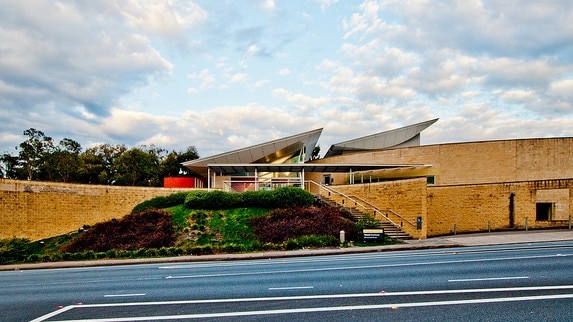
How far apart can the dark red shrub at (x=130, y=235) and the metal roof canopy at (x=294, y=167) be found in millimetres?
8539

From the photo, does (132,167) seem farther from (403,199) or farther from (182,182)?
(403,199)

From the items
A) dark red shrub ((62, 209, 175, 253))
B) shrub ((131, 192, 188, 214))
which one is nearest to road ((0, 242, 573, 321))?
dark red shrub ((62, 209, 175, 253))

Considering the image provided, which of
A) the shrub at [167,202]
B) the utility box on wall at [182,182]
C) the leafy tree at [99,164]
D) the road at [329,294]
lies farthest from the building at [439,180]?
the leafy tree at [99,164]

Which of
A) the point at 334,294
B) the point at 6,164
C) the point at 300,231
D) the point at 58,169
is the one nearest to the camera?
the point at 334,294

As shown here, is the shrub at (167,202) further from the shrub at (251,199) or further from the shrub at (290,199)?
the shrub at (290,199)

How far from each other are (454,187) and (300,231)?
11252 mm

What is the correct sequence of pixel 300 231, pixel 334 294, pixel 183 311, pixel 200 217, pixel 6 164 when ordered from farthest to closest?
pixel 6 164 → pixel 200 217 → pixel 300 231 → pixel 334 294 → pixel 183 311

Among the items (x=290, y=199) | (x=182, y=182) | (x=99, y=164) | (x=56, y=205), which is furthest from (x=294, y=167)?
(x=99, y=164)

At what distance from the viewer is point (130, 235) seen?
20750 millimetres

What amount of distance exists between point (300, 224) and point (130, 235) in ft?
32.9

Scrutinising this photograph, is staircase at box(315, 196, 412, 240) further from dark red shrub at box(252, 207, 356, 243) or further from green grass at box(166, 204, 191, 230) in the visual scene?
green grass at box(166, 204, 191, 230)

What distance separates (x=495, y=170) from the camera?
1179 inches

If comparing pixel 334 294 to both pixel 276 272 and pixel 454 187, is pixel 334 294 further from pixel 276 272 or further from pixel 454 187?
pixel 454 187

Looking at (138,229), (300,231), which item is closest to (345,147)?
(300,231)
